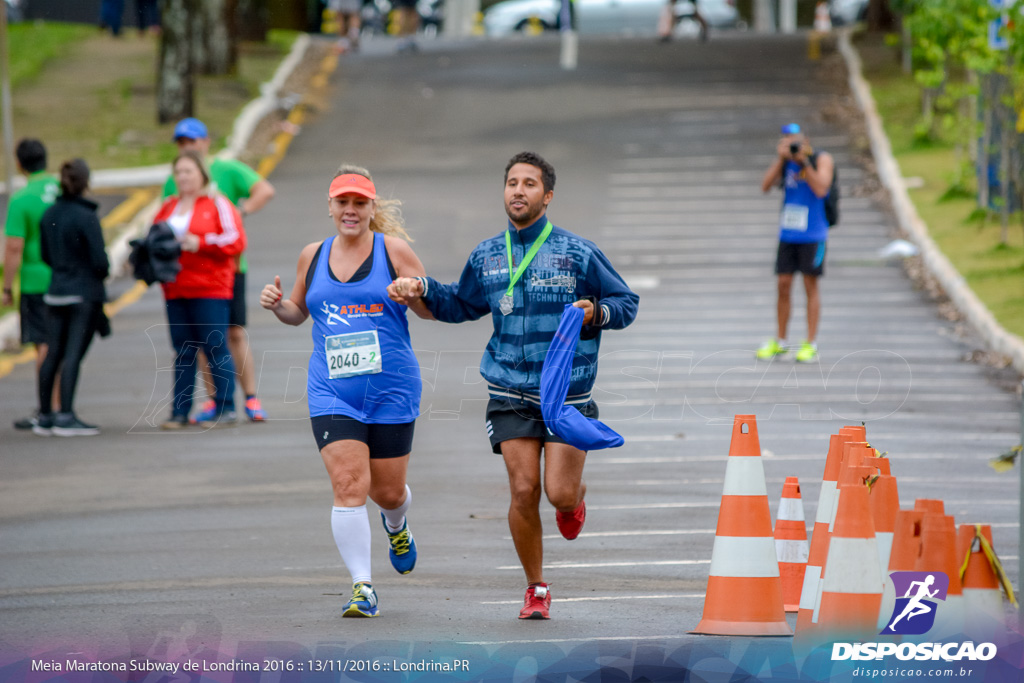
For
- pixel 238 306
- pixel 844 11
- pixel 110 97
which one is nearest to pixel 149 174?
pixel 110 97

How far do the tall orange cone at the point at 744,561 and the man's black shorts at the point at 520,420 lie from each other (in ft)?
2.60

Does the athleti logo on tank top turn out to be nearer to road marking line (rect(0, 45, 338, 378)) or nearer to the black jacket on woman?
the black jacket on woman

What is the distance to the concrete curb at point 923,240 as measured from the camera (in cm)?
1411

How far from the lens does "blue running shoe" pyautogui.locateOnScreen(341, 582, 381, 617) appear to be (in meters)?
6.58

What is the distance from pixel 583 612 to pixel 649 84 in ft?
85.4

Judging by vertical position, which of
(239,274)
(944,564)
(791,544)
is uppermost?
(239,274)

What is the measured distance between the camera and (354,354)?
6.93 metres

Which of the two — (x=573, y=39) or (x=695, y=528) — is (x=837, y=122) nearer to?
(x=573, y=39)

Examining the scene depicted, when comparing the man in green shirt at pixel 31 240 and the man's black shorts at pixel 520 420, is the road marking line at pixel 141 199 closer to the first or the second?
the man in green shirt at pixel 31 240

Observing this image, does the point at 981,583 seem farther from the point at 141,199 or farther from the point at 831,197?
the point at 141,199

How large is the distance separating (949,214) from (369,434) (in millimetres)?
14982

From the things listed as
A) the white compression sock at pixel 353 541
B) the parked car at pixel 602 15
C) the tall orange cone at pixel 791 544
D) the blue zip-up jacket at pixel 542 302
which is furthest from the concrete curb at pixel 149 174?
the parked car at pixel 602 15

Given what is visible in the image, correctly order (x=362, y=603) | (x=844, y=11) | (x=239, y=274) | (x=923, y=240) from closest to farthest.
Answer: (x=362, y=603) → (x=239, y=274) → (x=923, y=240) → (x=844, y=11)

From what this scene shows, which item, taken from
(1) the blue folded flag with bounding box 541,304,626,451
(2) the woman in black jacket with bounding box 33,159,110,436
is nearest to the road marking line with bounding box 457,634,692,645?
(1) the blue folded flag with bounding box 541,304,626,451
